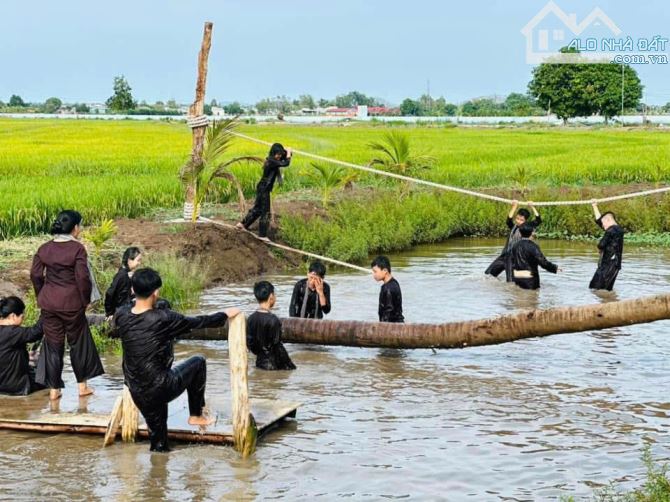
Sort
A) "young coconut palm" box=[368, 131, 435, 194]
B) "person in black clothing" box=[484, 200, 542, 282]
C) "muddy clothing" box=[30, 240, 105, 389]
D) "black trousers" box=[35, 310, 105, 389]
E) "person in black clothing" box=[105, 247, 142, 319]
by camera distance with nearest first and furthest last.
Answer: "muddy clothing" box=[30, 240, 105, 389], "black trousers" box=[35, 310, 105, 389], "person in black clothing" box=[105, 247, 142, 319], "person in black clothing" box=[484, 200, 542, 282], "young coconut palm" box=[368, 131, 435, 194]

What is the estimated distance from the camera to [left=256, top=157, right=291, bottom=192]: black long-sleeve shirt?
16109 millimetres

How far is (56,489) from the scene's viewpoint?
7125mm

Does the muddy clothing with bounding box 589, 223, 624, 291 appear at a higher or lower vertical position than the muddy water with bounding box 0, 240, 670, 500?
higher

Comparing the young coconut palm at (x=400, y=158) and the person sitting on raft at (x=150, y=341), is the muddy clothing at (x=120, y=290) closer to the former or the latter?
the person sitting on raft at (x=150, y=341)

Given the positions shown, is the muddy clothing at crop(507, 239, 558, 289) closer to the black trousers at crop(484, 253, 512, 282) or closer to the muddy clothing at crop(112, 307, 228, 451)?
the black trousers at crop(484, 253, 512, 282)

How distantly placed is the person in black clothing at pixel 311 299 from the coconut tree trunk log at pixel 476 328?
58cm

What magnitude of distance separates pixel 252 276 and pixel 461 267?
153 inches

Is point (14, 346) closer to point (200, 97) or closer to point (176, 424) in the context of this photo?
point (176, 424)

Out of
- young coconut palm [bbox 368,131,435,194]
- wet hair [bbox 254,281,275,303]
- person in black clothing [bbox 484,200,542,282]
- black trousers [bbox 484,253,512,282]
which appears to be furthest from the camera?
young coconut palm [bbox 368,131,435,194]

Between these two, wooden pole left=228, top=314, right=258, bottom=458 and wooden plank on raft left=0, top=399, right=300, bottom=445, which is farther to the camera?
wooden plank on raft left=0, top=399, right=300, bottom=445

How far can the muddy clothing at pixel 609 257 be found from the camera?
559 inches

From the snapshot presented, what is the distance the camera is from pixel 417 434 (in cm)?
852

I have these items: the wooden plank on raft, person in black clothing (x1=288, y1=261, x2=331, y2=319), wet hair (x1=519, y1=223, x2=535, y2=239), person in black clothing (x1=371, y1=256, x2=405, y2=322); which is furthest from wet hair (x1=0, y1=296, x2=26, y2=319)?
wet hair (x1=519, y1=223, x2=535, y2=239)

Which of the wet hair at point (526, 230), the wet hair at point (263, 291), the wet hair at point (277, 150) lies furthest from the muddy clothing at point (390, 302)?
the wet hair at point (277, 150)
